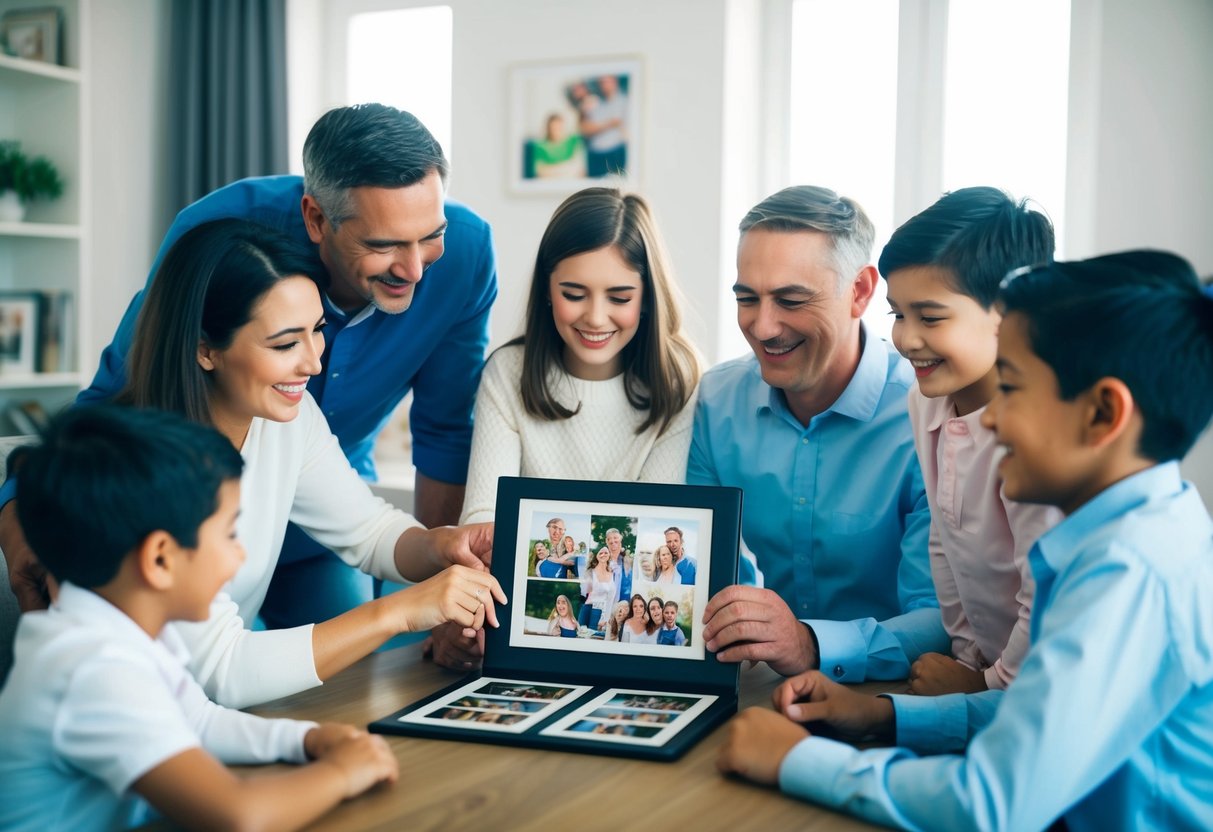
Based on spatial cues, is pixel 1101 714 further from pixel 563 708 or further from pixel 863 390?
pixel 863 390

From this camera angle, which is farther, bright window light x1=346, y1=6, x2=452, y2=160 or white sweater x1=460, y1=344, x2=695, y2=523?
bright window light x1=346, y1=6, x2=452, y2=160

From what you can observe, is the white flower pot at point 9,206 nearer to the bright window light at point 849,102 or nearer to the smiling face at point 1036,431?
the bright window light at point 849,102

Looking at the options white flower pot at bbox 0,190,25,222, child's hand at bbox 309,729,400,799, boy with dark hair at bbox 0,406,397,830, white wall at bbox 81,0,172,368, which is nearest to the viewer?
boy with dark hair at bbox 0,406,397,830

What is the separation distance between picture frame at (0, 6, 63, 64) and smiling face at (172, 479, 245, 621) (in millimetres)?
4238

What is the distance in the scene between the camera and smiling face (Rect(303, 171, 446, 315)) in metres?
2.25

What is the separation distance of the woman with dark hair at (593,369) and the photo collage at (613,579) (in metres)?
0.56

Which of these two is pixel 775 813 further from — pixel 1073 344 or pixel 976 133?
pixel 976 133

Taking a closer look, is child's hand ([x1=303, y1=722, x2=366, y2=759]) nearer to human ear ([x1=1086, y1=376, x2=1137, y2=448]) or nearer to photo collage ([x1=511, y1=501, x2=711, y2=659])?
photo collage ([x1=511, y1=501, x2=711, y2=659])

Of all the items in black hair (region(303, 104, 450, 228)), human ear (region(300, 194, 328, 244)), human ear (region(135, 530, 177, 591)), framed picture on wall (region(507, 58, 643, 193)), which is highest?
framed picture on wall (region(507, 58, 643, 193))

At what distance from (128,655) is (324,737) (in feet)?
0.82

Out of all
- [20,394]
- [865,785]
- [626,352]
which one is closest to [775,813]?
[865,785]

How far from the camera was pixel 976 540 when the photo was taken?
177cm

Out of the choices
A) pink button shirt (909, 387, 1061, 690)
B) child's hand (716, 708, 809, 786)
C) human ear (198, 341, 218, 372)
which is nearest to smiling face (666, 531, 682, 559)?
child's hand (716, 708, 809, 786)

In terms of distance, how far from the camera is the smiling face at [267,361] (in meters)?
1.84
